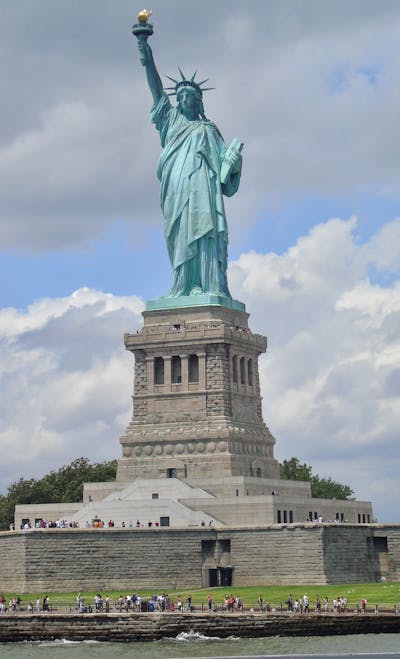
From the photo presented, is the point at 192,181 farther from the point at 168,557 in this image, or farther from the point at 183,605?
the point at 183,605

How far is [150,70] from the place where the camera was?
85.6m

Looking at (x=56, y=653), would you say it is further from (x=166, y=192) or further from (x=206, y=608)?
(x=166, y=192)

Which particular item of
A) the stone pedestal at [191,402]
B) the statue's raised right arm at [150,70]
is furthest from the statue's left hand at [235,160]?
the stone pedestal at [191,402]

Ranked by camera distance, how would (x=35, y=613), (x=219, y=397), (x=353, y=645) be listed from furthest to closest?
1. (x=219, y=397)
2. (x=35, y=613)
3. (x=353, y=645)

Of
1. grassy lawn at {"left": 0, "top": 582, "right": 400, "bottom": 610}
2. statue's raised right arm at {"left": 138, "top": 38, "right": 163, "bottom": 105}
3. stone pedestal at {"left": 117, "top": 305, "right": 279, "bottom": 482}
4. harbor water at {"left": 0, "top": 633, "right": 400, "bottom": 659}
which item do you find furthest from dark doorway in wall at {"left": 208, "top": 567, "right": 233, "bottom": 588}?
statue's raised right arm at {"left": 138, "top": 38, "right": 163, "bottom": 105}

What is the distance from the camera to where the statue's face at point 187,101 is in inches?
3334

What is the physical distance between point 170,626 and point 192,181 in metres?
29.5

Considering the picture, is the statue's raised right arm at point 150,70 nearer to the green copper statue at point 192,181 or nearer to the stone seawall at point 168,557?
the green copper statue at point 192,181

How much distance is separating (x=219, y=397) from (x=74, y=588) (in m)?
14.6

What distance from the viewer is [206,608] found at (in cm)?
6425

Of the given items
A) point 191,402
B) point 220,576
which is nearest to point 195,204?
point 191,402

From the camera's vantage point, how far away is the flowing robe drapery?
3285 inches

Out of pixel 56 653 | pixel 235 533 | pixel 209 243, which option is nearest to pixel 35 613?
pixel 56 653

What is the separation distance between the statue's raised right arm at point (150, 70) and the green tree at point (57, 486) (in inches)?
972
